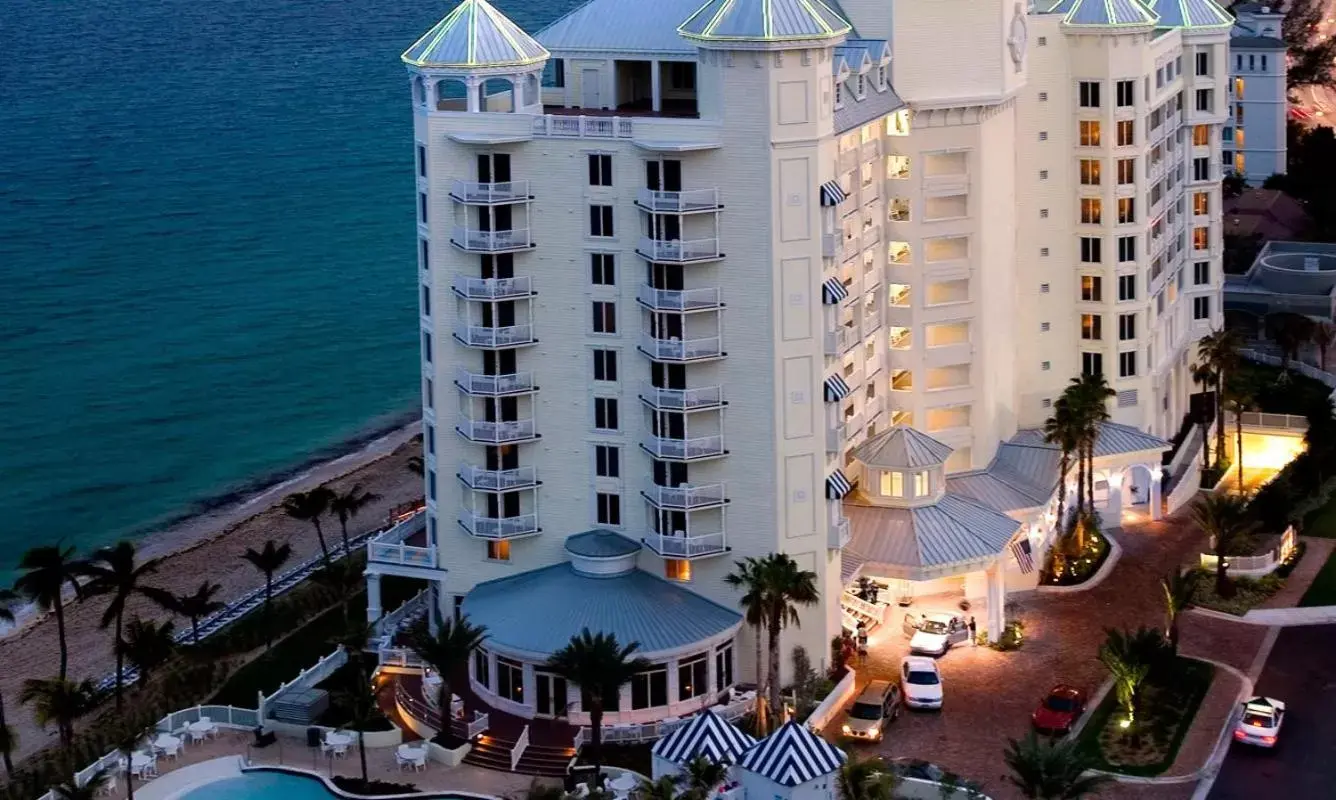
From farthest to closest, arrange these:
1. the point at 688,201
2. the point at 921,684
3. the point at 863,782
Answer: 1. the point at 921,684
2. the point at 688,201
3. the point at 863,782

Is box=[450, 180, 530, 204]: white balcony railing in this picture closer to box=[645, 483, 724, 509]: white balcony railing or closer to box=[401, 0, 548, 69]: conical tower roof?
box=[401, 0, 548, 69]: conical tower roof

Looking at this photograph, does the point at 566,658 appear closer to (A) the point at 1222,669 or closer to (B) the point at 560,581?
(B) the point at 560,581

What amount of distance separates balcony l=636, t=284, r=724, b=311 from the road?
2405cm

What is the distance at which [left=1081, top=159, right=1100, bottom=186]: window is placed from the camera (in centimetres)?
10262

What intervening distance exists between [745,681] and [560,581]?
25.7ft

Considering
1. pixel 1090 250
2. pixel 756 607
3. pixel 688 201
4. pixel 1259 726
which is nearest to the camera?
pixel 1259 726

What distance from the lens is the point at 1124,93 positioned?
101562 mm

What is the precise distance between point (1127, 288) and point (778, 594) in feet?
113

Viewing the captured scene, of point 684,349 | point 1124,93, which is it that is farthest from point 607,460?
point 1124,93

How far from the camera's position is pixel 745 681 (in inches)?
3255

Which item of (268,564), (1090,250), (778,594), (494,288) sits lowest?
(268,564)

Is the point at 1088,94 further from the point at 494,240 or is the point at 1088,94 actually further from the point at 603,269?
the point at 494,240

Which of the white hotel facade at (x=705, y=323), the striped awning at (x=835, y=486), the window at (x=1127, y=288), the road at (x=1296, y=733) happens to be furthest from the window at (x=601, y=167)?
the window at (x=1127, y=288)

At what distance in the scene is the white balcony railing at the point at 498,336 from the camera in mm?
82875
